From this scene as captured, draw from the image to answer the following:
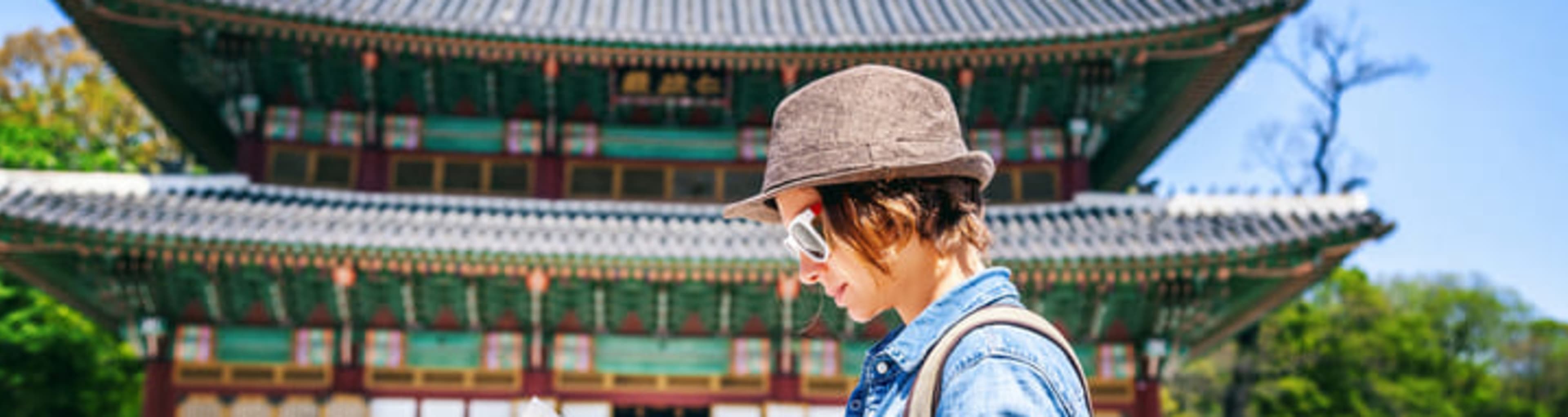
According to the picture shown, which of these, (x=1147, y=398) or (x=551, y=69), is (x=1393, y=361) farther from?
(x=551, y=69)

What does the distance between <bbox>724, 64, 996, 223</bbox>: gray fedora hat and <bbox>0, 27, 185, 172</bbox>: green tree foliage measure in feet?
98.8

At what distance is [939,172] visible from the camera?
199 cm

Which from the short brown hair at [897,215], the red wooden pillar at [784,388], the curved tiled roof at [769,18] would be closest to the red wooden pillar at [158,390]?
the curved tiled roof at [769,18]

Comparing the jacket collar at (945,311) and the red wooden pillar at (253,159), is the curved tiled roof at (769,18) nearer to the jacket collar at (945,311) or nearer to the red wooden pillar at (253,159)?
the red wooden pillar at (253,159)

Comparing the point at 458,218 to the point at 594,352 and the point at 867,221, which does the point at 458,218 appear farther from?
the point at 867,221

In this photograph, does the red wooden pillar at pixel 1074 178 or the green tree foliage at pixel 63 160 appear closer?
the red wooden pillar at pixel 1074 178

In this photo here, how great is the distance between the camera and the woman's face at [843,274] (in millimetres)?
2041

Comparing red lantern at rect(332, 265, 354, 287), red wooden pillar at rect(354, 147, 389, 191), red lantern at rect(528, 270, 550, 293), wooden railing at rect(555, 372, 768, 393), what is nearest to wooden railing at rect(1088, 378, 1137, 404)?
wooden railing at rect(555, 372, 768, 393)

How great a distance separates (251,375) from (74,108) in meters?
26.1

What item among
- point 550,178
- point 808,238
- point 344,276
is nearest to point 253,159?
point 344,276

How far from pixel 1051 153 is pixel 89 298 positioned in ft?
32.8

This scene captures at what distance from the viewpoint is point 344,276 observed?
11523 millimetres

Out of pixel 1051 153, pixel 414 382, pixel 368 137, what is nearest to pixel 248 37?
pixel 368 137

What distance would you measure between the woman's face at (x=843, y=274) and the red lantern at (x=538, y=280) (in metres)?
9.46
